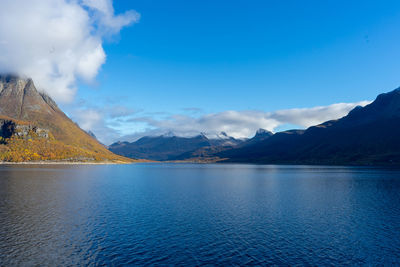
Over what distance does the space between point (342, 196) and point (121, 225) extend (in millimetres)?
78577

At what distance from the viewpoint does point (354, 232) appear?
48.8 meters

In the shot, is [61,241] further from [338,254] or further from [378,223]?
[378,223]

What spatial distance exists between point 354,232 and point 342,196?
1885 inches

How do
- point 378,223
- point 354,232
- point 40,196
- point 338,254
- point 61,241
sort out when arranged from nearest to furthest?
point 338,254
point 61,241
point 354,232
point 378,223
point 40,196

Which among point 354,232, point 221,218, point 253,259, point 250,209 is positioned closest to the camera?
point 253,259

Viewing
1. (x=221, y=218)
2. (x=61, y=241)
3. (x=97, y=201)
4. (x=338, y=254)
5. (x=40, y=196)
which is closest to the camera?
(x=338, y=254)

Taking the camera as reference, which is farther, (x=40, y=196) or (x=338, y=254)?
(x=40, y=196)

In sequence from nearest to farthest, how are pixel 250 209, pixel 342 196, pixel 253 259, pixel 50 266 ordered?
pixel 50 266 → pixel 253 259 → pixel 250 209 → pixel 342 196

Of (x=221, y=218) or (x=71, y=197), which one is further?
(x=71, y=197)

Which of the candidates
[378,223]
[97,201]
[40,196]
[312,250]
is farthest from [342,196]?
[40,196]

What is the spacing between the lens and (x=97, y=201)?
77.8 meters

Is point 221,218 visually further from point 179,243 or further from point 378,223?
point 378,223

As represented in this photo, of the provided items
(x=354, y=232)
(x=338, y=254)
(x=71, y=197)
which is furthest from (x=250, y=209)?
(x=71, y=197)

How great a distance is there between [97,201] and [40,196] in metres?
21.7
